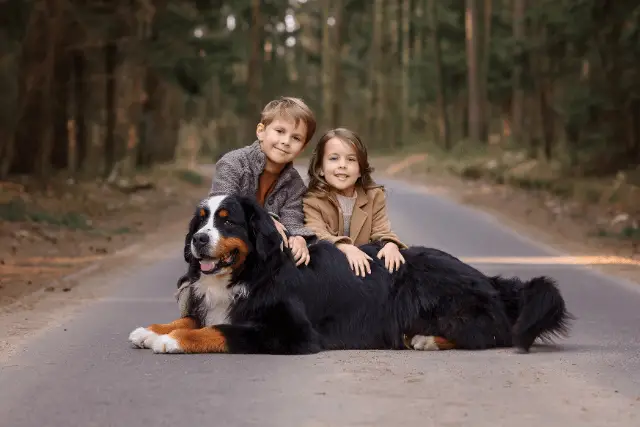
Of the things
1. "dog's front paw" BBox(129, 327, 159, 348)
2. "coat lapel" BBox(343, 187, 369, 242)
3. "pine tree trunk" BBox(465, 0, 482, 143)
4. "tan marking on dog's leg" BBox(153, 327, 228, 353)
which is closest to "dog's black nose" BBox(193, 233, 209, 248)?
"tan marking on dog's leg" BBox(153, 327, 228, 353)

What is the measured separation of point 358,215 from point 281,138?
93 centimetres

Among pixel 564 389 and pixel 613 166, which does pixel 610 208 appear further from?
pixel 564 389

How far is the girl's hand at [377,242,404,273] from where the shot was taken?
9375 mm

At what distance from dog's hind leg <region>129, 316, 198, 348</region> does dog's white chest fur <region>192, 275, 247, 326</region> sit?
21 centimetres

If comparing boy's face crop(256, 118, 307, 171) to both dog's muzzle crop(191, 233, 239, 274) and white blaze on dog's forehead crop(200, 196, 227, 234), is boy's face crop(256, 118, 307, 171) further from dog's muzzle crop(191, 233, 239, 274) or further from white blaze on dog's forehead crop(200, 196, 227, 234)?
dog's muzzle crop(191, 233, 239, 274)

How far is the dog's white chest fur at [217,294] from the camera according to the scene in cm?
889

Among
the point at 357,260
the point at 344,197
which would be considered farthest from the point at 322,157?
the point at 357,260

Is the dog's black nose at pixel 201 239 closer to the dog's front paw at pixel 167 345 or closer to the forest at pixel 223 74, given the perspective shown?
the dog's front paw at pixel 167 345

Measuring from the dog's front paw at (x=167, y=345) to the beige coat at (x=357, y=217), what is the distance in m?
1.38

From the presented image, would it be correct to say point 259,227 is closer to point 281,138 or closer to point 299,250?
point 299,250

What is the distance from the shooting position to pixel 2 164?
30.7 m

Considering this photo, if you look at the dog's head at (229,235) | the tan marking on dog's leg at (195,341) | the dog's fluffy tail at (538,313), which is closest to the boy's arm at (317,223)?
the dog's head at (229,235)

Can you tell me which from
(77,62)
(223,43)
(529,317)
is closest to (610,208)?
(223,43)

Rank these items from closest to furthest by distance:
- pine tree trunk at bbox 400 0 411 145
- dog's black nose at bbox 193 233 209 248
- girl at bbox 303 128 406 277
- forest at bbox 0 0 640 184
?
dog's black nose at bbox 193 233 209 248 → girl at bbox 303 128 406 277 → forest at bbox 0 0 640 184 → pine tree trunk at bbox 400 0 411 145
